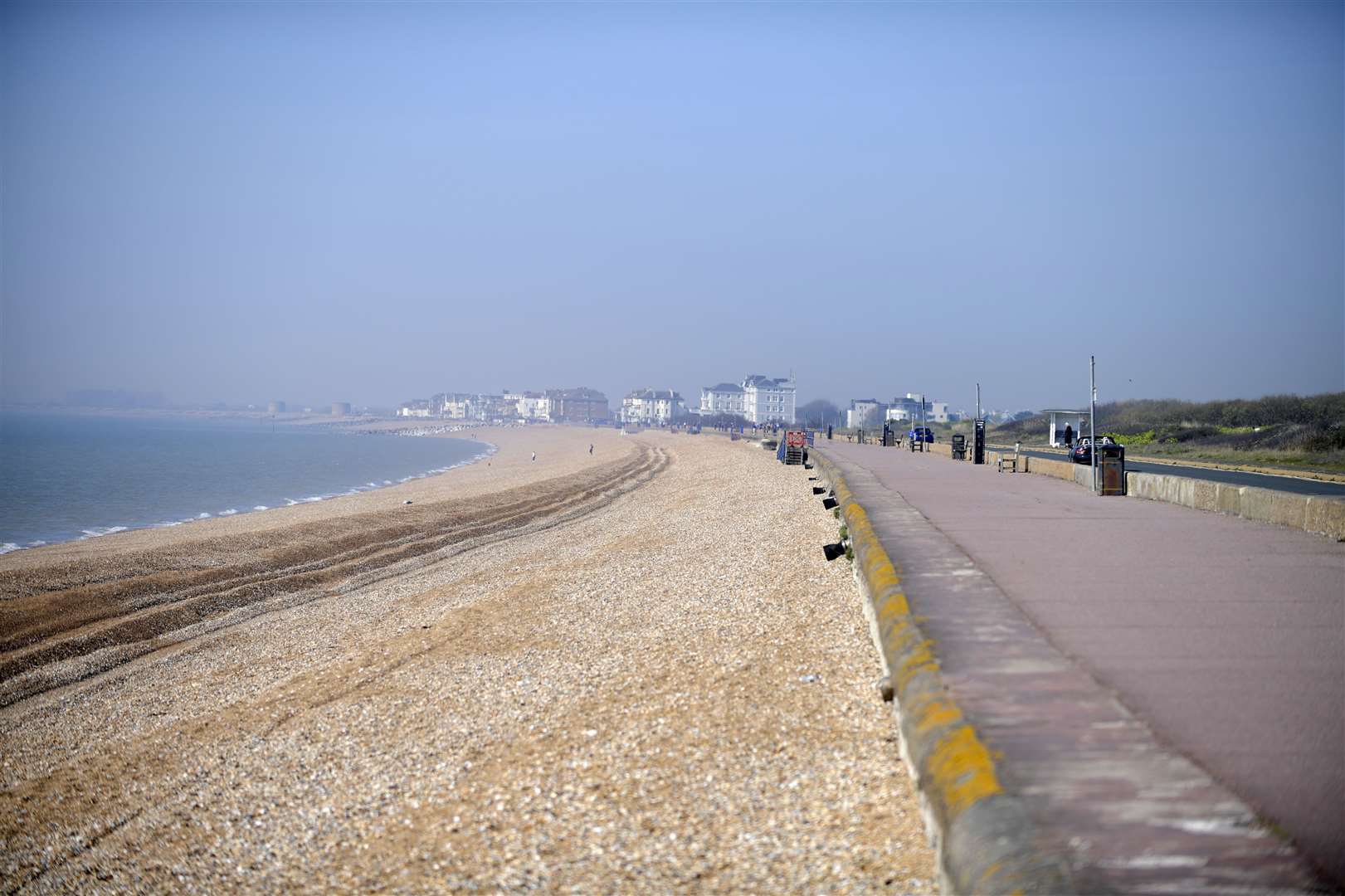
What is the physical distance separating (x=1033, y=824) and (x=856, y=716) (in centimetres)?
307

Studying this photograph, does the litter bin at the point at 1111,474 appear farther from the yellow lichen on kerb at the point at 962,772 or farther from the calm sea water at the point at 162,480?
the calm sea water at the point at 162,480

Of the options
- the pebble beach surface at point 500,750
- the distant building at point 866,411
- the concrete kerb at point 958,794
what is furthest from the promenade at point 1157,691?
the distant building at point 866,411

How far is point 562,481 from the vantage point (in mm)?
46031

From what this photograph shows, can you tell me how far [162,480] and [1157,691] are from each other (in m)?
56.5

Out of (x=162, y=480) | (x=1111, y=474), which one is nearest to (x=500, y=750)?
(x=1111, y=474)

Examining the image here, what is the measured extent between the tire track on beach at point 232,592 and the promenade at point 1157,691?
34.6 feet

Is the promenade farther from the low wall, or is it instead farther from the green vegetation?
the green vegetation

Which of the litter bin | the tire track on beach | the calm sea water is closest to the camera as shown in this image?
the tire track on beach

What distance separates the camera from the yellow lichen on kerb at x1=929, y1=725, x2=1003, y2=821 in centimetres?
328

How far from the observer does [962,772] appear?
11.4ft

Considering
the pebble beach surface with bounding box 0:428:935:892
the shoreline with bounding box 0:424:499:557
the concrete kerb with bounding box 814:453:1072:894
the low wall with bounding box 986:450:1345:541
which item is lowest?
the shoreline with bounding box 0:424:499:557

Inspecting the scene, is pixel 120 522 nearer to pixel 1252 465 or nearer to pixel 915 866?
pixel 915 866

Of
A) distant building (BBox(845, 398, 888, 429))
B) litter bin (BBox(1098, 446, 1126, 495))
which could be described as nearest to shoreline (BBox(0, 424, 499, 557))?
litter bin (BBox(1098, 446, 1126, 495))

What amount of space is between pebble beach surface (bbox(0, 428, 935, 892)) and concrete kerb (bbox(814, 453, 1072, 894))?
0.46 m
